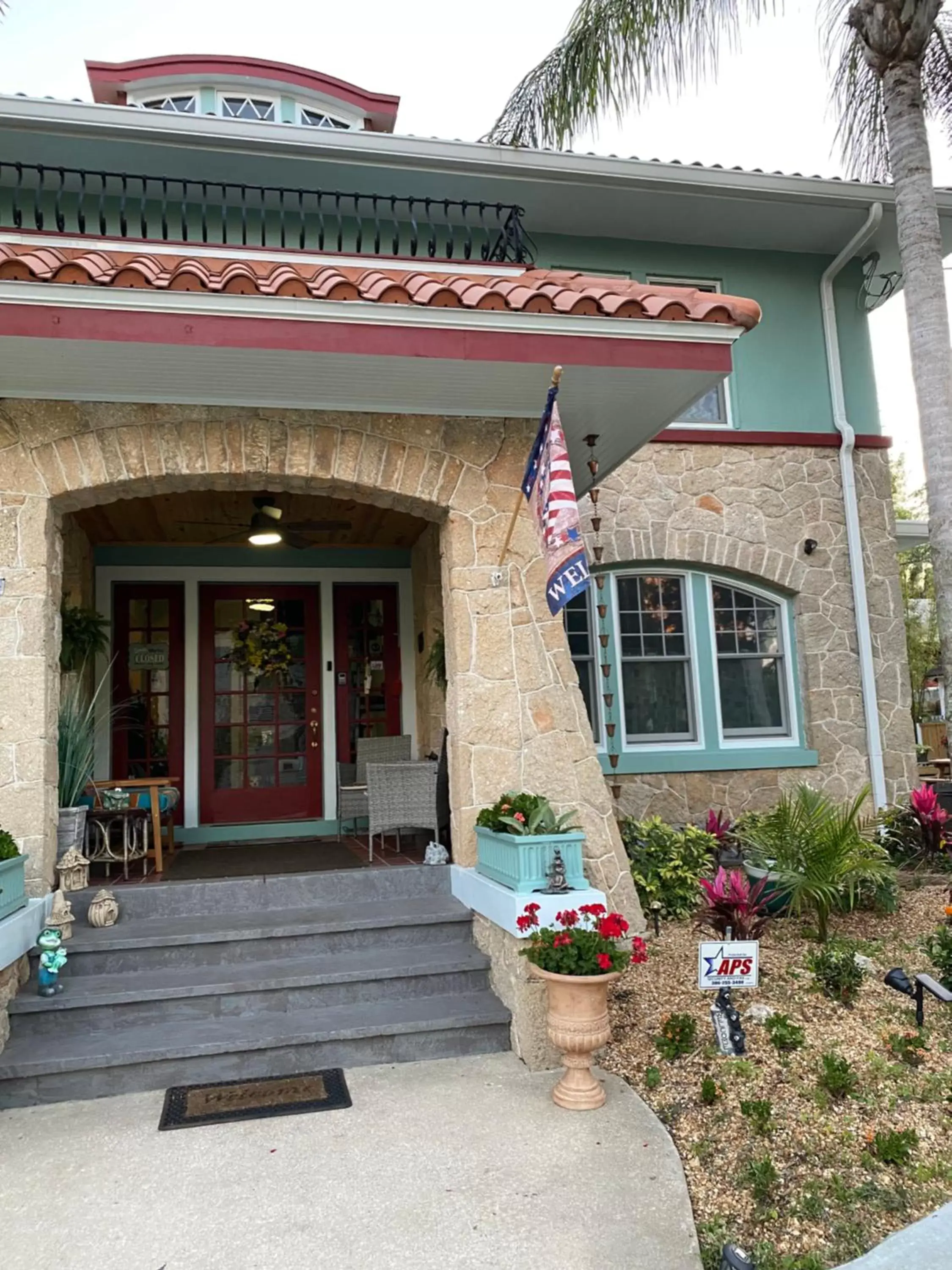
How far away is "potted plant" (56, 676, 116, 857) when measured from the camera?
5.14 m

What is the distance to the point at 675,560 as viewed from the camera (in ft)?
28.6

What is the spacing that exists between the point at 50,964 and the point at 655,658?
599 cm

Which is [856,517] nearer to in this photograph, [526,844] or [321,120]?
[526,844]

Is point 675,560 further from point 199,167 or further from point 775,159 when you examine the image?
point 199,167

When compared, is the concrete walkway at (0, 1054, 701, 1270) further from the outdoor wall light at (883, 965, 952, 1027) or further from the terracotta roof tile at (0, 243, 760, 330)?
the terracotta roof tile at (0, 243, 760, 330)

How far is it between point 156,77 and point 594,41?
13.3ft

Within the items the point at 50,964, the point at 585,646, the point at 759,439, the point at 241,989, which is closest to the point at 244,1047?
the point at 241,989

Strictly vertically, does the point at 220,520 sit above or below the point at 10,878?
above

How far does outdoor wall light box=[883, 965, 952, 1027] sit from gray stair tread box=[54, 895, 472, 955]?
2.28 meters

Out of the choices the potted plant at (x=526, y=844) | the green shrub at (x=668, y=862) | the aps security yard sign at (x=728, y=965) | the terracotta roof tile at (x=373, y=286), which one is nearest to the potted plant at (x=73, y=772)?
the potted plant at (x=526, y=844)

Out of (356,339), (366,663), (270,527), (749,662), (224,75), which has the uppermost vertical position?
(224,75)

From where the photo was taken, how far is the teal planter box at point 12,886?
14.0ft

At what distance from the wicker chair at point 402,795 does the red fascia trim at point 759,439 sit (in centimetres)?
424

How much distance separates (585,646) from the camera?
341 inches
